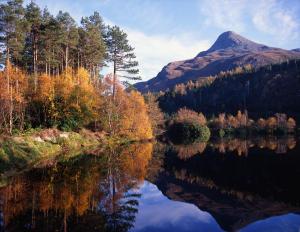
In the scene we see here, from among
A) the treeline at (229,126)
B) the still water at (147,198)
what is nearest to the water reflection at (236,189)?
→ the still water at (147,198)

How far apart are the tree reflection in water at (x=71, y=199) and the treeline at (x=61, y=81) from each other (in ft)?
52.0

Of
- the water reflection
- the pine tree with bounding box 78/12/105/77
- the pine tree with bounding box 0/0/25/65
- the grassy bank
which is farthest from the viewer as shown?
the pine tree with bounding box 78/12/105/77

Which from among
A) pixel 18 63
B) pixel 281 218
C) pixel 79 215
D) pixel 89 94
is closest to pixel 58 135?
pixel 89 94

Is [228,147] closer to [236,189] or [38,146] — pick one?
[38,146]

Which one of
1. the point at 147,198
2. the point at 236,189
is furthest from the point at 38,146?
the point at 236,189

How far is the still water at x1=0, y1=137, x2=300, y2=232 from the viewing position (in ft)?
49.7

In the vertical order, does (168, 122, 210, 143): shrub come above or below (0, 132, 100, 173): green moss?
below

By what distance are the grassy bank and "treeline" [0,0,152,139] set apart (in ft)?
7.97

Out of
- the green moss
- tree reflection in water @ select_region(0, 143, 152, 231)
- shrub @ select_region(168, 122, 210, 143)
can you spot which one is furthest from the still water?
shrub @ select_region(168, 122, 210, 143)

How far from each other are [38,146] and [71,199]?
21231 millimetres

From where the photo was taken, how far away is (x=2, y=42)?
43.8m

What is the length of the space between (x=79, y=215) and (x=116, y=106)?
5253 centimetres

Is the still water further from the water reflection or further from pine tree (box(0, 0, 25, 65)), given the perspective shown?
pine tree (box(0, 0, 25, 65))

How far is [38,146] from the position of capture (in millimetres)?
38750
